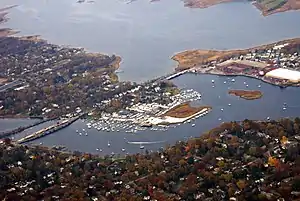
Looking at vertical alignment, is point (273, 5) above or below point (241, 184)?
above

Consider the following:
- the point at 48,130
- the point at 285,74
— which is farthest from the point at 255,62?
the point at 48,130

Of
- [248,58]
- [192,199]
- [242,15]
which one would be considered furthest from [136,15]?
[192,199]

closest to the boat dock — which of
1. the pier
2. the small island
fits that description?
the pier

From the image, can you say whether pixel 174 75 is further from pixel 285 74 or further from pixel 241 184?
pixel 241 184

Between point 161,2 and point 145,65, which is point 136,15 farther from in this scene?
point 145,65

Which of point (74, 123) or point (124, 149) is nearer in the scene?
point (124, 149)

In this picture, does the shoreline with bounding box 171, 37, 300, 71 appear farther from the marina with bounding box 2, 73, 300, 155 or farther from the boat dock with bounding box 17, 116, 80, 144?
the boat dock with bounding box 17, 116, 80, 144
